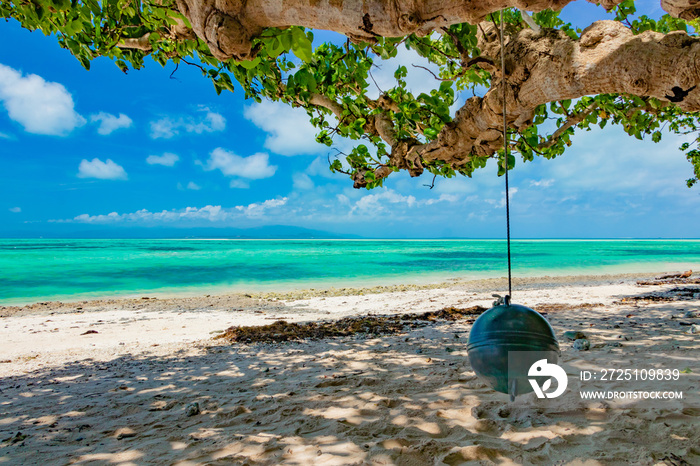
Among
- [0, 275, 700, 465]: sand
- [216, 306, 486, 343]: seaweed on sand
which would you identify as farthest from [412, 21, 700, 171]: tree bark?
[216, 306, 486, 343]: seaweed on sand

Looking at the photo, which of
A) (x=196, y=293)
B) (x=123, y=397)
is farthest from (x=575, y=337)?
(x=196, y=293)

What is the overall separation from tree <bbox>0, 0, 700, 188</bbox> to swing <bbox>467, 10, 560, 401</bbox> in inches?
56.8

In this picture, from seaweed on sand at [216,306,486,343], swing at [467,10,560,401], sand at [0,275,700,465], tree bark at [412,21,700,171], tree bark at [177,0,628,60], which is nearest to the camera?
swing at [467,10,560,401]

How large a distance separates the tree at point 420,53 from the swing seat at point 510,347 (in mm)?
1882

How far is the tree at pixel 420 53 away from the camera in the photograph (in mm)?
2447

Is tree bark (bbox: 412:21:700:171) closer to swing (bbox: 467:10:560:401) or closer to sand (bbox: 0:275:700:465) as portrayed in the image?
swing (bbox: 467:10:560:401)

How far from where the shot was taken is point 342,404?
3.34 meters

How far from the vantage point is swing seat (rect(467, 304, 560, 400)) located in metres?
1.91

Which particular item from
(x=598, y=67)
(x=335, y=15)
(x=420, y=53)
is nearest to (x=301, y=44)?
(x=335, y=15)

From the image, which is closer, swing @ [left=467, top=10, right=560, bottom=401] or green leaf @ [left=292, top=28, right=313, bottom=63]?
swing @ [left=467, top=10, right=560, bottom=401]

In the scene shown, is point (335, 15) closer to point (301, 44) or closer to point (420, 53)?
point (301, 44)

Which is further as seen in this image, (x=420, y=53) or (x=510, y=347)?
(x=420, y=53)

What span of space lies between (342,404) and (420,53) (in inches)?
137

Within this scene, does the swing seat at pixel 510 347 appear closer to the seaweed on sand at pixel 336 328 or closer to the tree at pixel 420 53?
the tree at pixel 420 53
